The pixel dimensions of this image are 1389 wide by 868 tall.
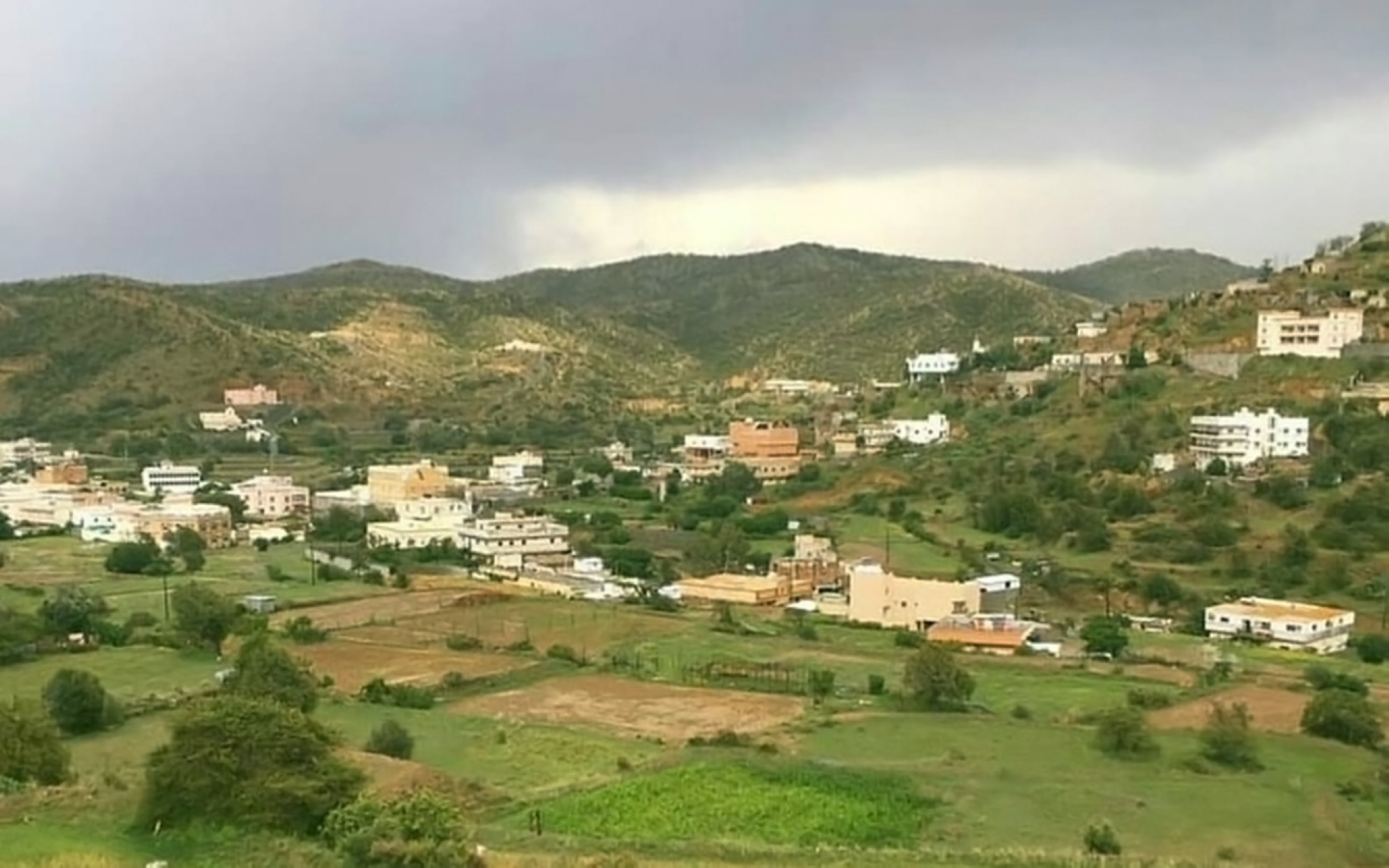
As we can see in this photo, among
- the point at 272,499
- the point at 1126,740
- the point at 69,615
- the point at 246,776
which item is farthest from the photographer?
the point at 272,499

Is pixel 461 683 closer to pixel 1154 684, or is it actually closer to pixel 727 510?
pixel 1154 684

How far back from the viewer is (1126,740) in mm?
23531

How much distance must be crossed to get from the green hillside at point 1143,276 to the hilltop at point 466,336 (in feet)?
63.5

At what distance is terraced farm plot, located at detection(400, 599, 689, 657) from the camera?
116ft

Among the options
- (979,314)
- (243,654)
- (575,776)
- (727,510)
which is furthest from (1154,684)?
(979,314)

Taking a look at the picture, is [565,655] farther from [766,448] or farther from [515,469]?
[766,448]

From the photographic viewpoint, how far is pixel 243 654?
2670cm

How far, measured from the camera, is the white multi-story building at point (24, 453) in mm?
75312

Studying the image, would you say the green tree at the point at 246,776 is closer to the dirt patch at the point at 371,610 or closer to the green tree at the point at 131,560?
the dirt patch at the point at 371,610

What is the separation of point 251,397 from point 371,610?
178ft

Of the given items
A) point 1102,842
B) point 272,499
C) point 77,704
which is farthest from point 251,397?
point 1102,842

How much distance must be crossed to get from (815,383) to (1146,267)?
7756 cm

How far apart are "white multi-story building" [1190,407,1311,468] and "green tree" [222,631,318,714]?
35.8 meters

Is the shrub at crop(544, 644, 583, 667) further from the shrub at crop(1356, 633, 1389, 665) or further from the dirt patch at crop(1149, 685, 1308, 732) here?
the shrub at crop(1356, 633, 1389, 665)
